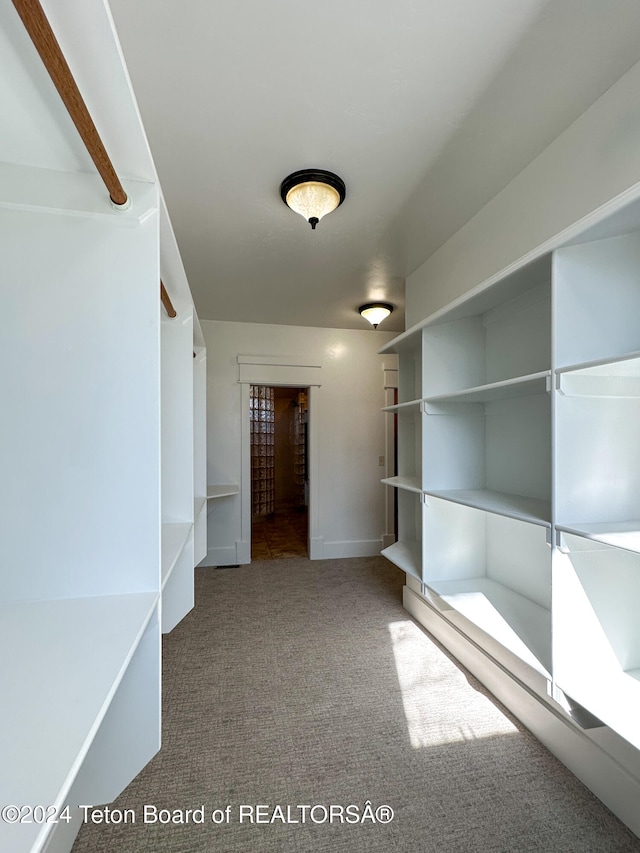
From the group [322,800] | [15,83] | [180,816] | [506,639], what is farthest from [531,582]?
[15,83]

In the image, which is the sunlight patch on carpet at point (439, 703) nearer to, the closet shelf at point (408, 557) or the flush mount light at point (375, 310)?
the closet shelf at point (408, 557)

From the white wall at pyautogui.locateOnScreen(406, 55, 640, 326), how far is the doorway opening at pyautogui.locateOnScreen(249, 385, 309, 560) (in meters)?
2.75

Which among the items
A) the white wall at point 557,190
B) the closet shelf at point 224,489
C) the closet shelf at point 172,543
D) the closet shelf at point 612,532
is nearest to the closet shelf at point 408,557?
the closet shelf at point 612,532

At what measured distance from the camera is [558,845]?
1.28 metres

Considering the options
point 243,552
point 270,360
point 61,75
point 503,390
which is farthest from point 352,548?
point 61,75

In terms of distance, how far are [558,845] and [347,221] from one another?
2760mm

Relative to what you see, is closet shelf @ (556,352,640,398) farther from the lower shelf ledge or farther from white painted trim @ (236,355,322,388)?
white painted trim @ (236,355,322,388)

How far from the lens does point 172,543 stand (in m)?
1.40

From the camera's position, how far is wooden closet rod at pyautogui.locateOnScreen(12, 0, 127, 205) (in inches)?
22.6

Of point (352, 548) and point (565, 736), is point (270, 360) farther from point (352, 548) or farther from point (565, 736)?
point (565, 736)

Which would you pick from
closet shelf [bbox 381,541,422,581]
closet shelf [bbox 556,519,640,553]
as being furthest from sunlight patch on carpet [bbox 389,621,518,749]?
closet shelf [bbox 556,519,640,553]

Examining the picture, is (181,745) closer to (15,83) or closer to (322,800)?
(322,800)

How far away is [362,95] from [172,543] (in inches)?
67.6

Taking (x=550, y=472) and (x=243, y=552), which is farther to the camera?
(x=243, y=552)
